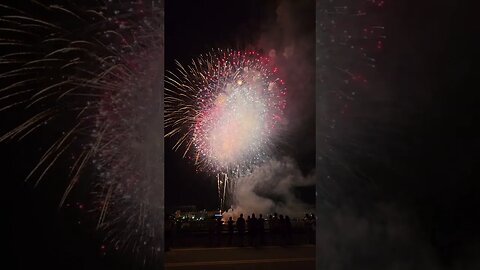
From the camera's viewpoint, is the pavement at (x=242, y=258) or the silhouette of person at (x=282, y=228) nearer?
the pavement at (x=242, y=258)

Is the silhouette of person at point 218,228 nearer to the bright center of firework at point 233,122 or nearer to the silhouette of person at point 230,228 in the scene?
the silhouette of person at point 230,228

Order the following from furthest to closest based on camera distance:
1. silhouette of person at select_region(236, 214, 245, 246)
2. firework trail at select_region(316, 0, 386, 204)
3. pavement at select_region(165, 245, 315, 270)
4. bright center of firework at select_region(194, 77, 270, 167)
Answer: silhouette of person at select_region(236, 214, 245, 246)
bright center of firework at select_region(194, 77, 270, 167)
pavement at select_region(165, 245, 315, 270)
firework trail at select_region(316, 0, 386, 204)

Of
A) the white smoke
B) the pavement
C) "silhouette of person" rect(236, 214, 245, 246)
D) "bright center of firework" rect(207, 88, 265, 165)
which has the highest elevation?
"bright center of firework" rect(207, 88, 265, 165)

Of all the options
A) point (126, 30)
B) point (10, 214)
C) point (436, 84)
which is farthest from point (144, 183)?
point (436, 84)

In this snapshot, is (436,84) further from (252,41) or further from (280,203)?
(280,203)

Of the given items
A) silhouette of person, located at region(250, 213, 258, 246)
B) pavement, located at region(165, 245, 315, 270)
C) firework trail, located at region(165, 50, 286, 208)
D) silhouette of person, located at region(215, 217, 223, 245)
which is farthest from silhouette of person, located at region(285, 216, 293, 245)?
firework trail, located at region(165, 50, 286, 208)

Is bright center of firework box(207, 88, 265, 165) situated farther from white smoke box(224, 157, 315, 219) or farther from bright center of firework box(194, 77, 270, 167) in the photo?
white smoke box(224, 157, 315, 219)

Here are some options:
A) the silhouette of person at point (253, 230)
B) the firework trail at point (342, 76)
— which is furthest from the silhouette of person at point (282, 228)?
the firework trail at point (342, 76)
